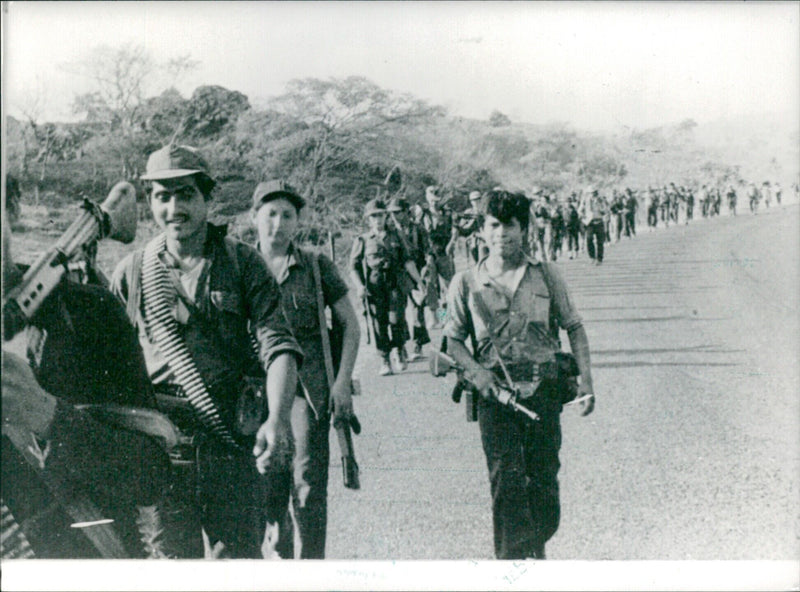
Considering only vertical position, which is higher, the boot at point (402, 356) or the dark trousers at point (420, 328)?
the dark trousers at point (420, 328)

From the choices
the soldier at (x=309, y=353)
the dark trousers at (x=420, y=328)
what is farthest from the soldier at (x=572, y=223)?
the soldier at (x=309, y=353)

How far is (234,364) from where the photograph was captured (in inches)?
194

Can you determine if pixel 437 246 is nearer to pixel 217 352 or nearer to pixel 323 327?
pixel 323 327

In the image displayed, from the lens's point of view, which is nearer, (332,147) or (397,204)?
(332,147)

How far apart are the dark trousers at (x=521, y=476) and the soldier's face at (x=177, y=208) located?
5.95 ft

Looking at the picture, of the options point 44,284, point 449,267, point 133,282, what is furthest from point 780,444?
point 44,284

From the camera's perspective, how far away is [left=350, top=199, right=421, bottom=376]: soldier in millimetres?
5395

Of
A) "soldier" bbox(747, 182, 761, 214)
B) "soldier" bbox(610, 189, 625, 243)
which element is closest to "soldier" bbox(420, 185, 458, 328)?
"soldier" bbox(610, 189, 625, 243)

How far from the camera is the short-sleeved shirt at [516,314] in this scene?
5.21 m

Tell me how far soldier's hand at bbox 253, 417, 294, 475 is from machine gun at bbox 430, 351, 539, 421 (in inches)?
35.6

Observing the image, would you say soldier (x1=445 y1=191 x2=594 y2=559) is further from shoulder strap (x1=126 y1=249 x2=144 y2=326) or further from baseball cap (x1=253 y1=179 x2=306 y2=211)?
shoulder strap (x1=126 y1=249 x2=144 y2=326)

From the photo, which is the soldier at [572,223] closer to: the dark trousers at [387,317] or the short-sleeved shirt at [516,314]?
the short-sleeved shirt at [516,314]

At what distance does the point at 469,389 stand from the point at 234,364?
50.4 inches

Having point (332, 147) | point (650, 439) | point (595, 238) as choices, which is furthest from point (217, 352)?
point (650, 439)
